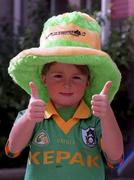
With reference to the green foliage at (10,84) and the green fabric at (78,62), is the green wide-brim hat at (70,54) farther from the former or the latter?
the green foliage at (10,84)

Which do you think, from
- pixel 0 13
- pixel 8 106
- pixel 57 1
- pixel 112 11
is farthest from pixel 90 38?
pixel 57 1

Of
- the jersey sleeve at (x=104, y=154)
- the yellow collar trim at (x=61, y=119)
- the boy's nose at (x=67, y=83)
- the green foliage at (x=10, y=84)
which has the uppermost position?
the boy's nose at (x=67, y=83)

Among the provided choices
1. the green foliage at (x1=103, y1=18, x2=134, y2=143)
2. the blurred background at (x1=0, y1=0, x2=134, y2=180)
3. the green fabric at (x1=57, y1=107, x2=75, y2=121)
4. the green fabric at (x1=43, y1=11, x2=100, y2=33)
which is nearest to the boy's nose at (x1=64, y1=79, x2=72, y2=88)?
the green fabric at (x1=57, y1=107, x2=75, y2=121)

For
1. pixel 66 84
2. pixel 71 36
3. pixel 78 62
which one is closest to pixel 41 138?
pixel 66 84

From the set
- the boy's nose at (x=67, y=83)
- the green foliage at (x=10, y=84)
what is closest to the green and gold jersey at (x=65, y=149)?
the boy's nose at (x=67, y=83)

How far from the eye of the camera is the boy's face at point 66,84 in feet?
7.94

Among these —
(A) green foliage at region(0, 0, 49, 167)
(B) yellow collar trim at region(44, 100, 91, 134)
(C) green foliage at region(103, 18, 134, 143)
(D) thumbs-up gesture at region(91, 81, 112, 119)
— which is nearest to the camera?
(D) thumbs-up gesture at region(91, 81, 112, 119)

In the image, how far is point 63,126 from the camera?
2.45m

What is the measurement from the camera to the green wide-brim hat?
2.39 metres

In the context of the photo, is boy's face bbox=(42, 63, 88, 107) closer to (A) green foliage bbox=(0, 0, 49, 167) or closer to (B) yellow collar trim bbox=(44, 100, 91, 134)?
(B) yellow collar trim bbox=(44, 100, 91, 134)

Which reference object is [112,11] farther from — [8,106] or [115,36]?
[8,106]

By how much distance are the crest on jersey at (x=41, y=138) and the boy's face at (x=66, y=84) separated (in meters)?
0.16

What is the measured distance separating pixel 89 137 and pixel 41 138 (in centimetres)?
22

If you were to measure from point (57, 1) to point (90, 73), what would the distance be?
575 cm
